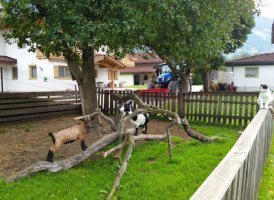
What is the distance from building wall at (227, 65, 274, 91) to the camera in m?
30.4

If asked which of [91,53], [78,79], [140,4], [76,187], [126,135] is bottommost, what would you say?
[76,187]

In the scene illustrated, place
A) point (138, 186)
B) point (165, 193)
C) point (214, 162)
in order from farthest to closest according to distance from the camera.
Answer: point (214, 162) < point (138, 186) < point (165, 193)

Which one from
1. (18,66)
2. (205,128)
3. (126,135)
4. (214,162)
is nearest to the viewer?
(126,135)

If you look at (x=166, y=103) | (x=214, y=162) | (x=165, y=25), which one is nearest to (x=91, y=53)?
(x=165, y=25)

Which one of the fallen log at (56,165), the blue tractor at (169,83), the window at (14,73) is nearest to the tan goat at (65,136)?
the fallen log at (56,165)

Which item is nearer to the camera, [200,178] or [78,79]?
[200,178]

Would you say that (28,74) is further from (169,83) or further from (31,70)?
(169,83)

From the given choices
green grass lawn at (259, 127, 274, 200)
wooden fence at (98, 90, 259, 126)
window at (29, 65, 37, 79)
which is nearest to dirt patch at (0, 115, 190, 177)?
wooden fence at (98, 90, 259, 126)

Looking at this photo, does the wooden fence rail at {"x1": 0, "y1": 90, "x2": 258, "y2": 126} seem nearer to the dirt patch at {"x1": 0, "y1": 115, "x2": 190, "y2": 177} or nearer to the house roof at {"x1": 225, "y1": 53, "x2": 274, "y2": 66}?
the dirt patch at {"x1": 0, "y1": 115, "x2": 190, "y2": 177}

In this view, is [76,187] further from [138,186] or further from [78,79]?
[78,79]

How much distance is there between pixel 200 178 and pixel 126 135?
1.45m

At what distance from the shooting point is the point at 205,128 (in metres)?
10.5

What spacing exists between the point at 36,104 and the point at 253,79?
23345 mm

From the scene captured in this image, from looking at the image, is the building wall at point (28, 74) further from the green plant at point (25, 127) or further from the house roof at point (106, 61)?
the green plant at point (25, 127)
